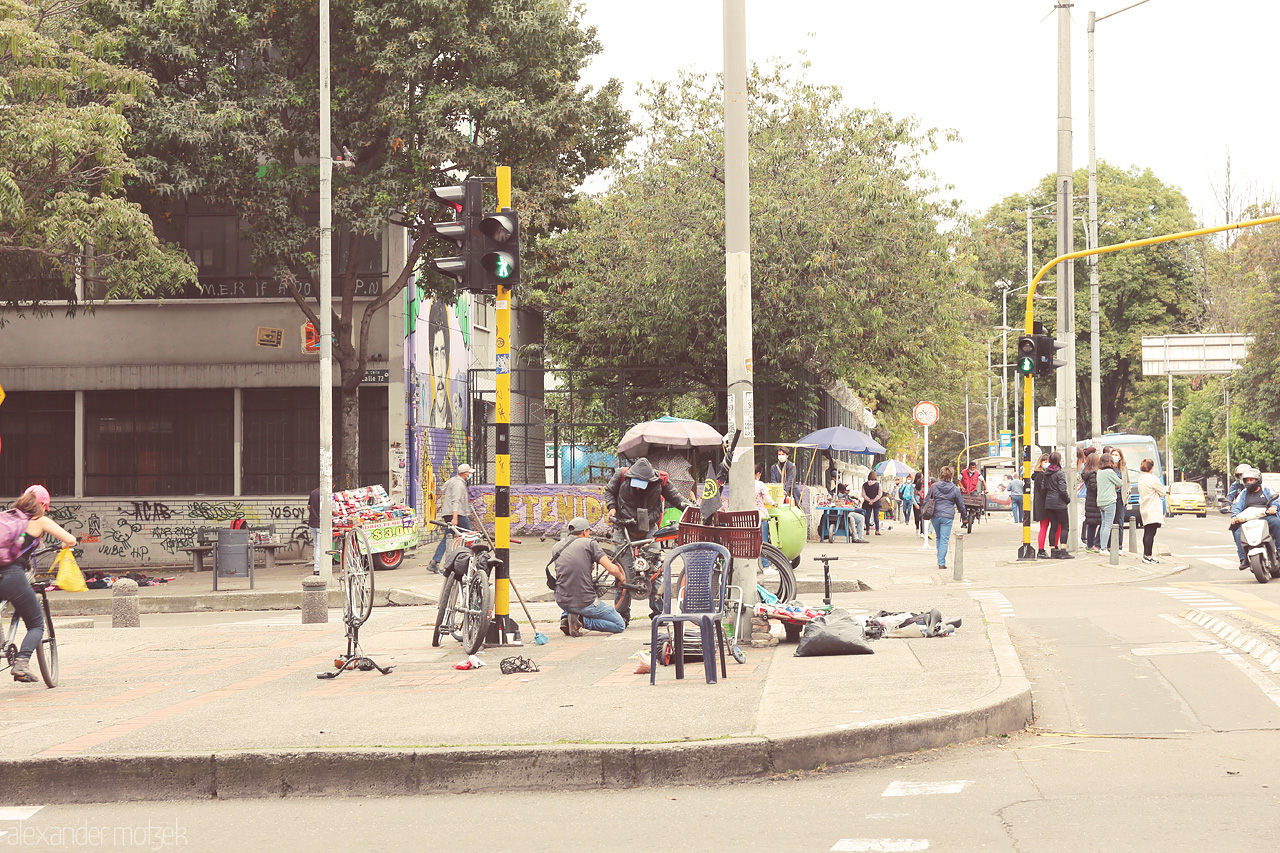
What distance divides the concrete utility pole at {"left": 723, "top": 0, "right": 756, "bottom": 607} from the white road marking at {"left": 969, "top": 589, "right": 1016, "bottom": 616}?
4.77 metres

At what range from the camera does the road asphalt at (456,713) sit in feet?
22.4

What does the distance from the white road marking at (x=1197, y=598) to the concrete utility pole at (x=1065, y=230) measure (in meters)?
5.20

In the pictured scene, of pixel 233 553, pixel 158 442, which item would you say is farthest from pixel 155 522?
pixel 233 553

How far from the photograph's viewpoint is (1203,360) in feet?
162

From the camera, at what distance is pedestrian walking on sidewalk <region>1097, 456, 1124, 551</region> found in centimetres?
2211

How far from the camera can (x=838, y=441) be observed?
29234 millimetres

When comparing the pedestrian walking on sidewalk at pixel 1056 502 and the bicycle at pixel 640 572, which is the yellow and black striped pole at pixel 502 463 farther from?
the pedestrian walking on sidewalk at pixel 1056 502

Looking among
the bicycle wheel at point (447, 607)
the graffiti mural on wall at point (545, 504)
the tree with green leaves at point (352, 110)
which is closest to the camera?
the bicycle wheel at point (447, 607)

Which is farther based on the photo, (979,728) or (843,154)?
(843,154)

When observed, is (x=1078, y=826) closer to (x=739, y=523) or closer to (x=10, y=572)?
(x=739, y=523)

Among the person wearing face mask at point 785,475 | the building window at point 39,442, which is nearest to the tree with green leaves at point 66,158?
the building window at point 39,442

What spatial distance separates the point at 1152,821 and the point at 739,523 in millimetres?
5098

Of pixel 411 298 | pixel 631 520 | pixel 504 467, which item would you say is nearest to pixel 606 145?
pixel 411 298

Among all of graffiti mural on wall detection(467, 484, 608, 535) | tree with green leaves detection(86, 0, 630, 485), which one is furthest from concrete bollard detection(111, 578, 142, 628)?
graffiti mural on wall detection(467, 484, 608, 535)
